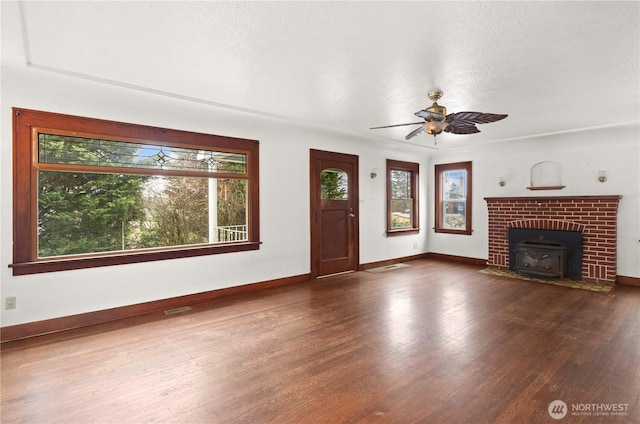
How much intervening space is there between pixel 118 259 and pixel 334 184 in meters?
3.56

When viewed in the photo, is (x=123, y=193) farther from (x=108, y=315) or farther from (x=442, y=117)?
(x=442, y=117)

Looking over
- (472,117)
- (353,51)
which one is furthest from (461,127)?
(353,51)

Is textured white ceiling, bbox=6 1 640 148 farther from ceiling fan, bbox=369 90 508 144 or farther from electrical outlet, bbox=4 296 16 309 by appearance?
electrical outlet, bbox=4 296 16 309

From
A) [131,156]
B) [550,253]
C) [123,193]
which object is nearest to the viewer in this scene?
[131,156]

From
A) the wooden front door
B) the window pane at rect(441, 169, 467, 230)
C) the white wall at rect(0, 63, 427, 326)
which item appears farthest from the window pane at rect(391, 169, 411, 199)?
the wooden front door

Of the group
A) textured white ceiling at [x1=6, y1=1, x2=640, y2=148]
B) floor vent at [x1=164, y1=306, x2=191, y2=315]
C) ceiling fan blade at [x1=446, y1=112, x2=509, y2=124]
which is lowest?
floor vent at [x1=164, y1=306, x2=191, y2=315]

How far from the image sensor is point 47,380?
2.40 meters

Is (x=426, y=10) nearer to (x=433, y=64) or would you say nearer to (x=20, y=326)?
(x=433, y=64)

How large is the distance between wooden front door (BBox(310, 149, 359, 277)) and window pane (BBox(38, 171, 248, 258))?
130 centimetres

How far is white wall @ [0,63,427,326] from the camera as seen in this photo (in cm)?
315

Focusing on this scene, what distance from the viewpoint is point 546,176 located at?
605cm

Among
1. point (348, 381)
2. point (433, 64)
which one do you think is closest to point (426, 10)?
point (433, 64)

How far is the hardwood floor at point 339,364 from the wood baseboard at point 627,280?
134cm

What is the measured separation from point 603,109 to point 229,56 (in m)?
4.46
